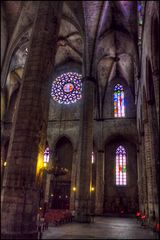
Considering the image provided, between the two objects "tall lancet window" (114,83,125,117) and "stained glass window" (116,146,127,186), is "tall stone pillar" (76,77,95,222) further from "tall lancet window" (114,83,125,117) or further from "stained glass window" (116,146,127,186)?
"stained glass window" (116,146,127,186)

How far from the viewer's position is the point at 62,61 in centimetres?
2800

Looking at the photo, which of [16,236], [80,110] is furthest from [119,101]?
[16,236]

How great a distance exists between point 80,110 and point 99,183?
10692mm

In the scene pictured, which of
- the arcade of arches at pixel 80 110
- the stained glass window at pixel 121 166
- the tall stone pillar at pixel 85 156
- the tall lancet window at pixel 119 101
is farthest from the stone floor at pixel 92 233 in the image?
the tall lancet window at pixel 119 101

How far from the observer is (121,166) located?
2598 cm

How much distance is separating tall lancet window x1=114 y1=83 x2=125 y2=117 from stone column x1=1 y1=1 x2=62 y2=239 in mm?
17498

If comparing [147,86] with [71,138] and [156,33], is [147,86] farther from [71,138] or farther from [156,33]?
[71,138]

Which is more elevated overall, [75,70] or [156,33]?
[75,70]

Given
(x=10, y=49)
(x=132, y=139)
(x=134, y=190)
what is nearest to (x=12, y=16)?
(x=10, y=49)

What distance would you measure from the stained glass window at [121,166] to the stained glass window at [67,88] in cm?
879

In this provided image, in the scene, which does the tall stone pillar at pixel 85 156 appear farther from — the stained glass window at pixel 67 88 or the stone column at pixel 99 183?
the stone column at pixel 99 183

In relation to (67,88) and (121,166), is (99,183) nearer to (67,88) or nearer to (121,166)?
(121,166)

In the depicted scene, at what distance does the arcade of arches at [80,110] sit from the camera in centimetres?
755

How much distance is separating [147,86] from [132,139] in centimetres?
1221
